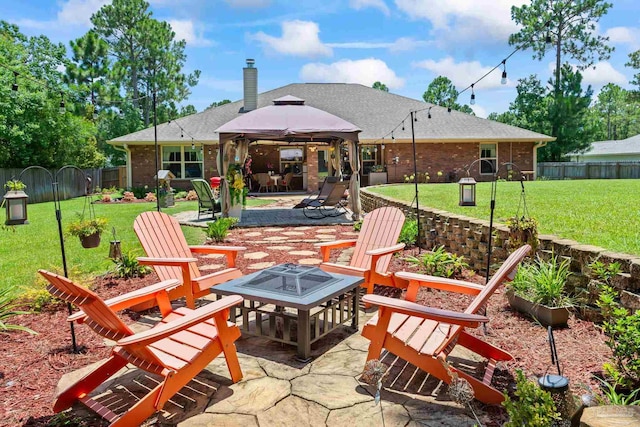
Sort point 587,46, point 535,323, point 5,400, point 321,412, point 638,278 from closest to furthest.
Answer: point 321,412, point 5,400, point 638,278, point 535,323, point 587,46

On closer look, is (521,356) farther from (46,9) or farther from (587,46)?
(587,46)

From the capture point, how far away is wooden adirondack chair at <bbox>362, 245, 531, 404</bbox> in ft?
8.18

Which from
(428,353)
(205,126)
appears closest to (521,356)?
(428,353)

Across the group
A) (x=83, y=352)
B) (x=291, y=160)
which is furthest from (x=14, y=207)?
(x=291, y=160)

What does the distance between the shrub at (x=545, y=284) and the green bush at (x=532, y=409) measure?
6.95 ft

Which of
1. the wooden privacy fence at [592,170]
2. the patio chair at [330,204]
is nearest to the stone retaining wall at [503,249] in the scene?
the patio chair at [330,204]

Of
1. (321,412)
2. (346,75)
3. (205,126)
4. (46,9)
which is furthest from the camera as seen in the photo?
(346,75)

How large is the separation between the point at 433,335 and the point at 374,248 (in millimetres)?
1989

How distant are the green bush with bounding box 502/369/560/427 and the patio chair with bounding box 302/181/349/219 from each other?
8612 mm

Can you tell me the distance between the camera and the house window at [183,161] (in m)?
19.5

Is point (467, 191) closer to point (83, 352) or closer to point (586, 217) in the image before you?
point (586, 217)

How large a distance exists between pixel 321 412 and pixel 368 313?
1.79 metres

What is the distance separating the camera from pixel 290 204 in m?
14.5

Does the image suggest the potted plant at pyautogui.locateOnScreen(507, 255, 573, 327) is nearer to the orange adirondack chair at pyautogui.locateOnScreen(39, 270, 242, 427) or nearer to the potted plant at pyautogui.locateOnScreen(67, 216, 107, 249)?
the orange adirondack chair at pyautogui.locateOnScreen(39, 270, 242, 427)
